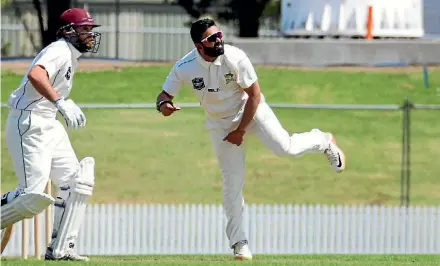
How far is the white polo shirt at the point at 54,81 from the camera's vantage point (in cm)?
972

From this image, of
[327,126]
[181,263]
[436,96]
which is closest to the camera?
[181,263]

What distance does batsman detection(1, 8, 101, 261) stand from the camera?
9.44 meters

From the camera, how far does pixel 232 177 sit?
10820 millimetres

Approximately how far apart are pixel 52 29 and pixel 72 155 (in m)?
18.2

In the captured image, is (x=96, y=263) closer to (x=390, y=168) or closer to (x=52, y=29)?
(x=390, y=168)

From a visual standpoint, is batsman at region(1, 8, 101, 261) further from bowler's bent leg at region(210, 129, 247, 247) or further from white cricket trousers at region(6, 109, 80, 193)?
bowler's bent leg at region(210, 129, 247, 247)

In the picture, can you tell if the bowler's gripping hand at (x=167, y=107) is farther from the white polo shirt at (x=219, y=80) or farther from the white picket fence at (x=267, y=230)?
the white picket fence at (x=267, y=230)

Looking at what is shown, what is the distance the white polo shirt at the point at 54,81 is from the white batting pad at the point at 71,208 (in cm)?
54

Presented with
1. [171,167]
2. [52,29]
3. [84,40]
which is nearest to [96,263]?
[84,40]

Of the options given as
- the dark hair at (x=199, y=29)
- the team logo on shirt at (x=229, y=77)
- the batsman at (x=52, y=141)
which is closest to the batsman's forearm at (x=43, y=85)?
the batsman at (x=52, y=141)

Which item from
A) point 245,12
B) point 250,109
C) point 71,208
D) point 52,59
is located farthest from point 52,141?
point 245,12

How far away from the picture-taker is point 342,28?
1005 inches

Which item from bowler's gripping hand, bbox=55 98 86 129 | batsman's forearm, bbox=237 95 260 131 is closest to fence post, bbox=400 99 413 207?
batsman's forearm, bbox=237 95 260 131

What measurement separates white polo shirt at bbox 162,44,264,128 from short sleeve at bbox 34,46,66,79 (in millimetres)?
1106
